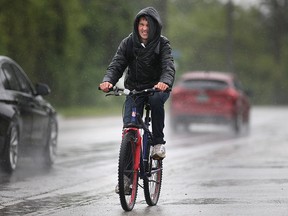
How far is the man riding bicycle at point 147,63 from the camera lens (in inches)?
380

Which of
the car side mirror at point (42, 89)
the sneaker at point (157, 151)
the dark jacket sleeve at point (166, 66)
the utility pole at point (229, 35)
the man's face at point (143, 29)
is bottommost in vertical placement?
the sneaker at point (157, 151)

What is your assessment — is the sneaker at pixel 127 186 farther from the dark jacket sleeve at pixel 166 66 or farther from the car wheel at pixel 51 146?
the car wheel at pixel 51 146

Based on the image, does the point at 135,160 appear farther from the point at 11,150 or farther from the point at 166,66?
the point at 11,150

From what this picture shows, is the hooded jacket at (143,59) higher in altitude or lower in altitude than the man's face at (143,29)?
lower

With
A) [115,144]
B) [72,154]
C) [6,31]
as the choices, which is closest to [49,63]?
[6,31]

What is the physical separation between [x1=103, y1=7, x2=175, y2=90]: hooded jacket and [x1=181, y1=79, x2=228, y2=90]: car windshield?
17.8m

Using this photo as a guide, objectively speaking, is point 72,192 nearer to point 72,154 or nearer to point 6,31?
point 72,154

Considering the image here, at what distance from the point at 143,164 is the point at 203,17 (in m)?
92.2

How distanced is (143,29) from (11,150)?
4.15m

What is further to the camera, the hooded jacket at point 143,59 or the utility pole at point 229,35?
the utility pole at point 229,35

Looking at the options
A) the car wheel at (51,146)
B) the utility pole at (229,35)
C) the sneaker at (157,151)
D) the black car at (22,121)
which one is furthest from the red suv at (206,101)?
the utility pole at (229,35)

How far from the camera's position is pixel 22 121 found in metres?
13.8

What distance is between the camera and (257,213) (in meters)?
9.02

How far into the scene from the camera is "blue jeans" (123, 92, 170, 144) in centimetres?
959
